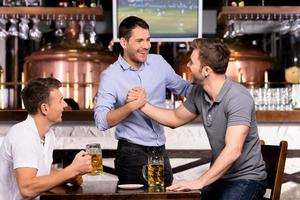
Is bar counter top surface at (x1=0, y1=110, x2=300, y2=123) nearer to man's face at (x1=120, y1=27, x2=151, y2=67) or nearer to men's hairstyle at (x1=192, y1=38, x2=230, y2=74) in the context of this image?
man's face at (x1=120, y1=27, x2=151, y2=67)

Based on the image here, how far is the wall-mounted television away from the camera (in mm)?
5367

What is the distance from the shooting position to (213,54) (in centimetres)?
295

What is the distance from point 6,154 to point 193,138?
2.18 metres

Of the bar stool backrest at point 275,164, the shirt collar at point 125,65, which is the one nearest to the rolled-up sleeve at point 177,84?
the shirt collar at point 125,65

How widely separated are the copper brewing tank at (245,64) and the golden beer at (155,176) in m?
3.04

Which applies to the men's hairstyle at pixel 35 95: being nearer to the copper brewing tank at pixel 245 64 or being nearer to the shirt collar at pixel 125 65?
the shirt collar at pixel 125 65

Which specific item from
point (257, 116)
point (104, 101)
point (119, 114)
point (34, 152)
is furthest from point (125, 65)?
point (257, 116)

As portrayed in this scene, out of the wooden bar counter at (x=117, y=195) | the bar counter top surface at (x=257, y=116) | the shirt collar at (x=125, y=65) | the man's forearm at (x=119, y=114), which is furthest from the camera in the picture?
the bar counter top surface at (x=257, y=116)

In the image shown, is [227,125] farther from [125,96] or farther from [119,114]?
[125,96]

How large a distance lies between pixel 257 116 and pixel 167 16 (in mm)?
1367

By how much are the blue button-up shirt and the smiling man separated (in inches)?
18.2

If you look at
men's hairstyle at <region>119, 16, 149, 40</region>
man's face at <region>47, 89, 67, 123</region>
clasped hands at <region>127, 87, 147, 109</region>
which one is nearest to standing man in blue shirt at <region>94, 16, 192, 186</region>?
men's hairstyle at <region>119, 16, 149, 40</region>

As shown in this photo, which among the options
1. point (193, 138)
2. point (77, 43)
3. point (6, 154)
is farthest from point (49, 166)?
point (77, 43)

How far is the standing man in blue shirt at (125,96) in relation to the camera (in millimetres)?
3295
